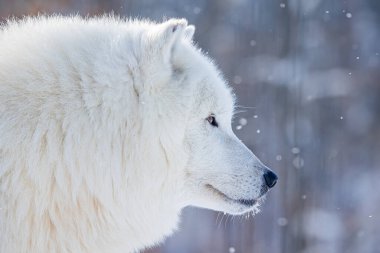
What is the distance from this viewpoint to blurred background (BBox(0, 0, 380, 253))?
13.4 meters

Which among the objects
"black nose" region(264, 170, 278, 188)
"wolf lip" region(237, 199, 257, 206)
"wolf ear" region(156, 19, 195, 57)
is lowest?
"wolf lip" region(237, 199, 257, 206)

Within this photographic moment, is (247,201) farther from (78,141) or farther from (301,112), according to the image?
(301,112)

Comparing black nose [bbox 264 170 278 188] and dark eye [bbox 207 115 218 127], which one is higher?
dark eye [bbox 207 115 218 127]

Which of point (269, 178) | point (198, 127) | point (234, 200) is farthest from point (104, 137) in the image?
point (269, 178)

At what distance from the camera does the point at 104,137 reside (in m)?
3.17

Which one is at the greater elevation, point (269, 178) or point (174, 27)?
point (174, 27)

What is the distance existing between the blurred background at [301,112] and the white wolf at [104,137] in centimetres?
864

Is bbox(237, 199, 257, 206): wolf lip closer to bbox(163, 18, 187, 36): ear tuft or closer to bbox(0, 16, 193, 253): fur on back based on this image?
bbox(0, 16, 193, 253): fur on back

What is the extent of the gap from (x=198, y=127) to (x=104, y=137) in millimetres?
515

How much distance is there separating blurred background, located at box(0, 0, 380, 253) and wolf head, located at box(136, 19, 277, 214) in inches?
333

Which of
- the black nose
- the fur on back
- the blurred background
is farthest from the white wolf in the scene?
the blurred background

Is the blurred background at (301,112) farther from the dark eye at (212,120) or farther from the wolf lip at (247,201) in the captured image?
the dark eye at (212,120)

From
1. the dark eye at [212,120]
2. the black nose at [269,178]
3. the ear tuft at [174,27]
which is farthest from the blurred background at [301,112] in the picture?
the ear tuft at [174,27]

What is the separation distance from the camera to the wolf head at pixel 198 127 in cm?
332
